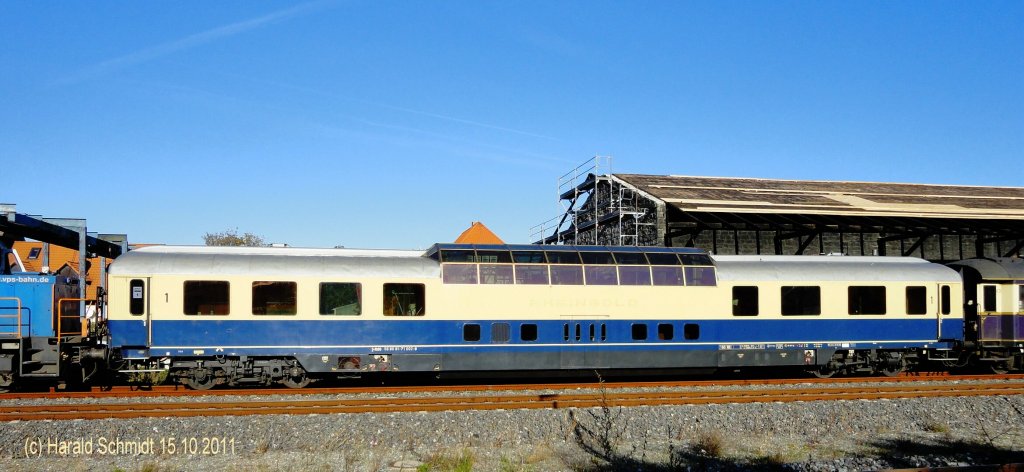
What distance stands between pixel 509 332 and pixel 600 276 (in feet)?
8.75

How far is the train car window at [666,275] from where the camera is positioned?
20.2 m

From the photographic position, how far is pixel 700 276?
20406mm

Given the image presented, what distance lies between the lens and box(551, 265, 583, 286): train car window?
1962 cm

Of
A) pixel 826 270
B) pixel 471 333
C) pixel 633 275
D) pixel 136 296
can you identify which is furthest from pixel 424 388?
pixel 826 270

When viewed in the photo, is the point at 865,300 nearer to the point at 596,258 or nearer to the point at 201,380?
the point at 596,258

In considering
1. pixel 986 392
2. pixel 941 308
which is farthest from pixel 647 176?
pixel 986 392

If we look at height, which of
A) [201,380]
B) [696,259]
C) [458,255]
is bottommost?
[201,380]

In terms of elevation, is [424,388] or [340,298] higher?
[340,298]

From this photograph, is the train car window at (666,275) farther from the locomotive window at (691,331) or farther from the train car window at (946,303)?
the train car window at (946,303)

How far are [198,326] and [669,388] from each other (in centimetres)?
1111

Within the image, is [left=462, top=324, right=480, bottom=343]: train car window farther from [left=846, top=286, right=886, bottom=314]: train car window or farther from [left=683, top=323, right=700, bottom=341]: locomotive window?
[left=846, top=286, right=886, bottom=314]: train car window

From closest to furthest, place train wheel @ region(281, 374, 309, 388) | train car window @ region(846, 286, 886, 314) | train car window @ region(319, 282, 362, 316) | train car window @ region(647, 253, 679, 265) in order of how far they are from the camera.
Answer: train car window @ region(319, 282, 362, 316) → train wheel @ region(281, 374, 309, 388) → train car window @ region(647, 253, 679, 265) → train car window @ region(846, 286, 886, 314)

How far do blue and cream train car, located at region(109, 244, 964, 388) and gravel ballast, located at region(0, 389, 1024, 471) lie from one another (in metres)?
3.76

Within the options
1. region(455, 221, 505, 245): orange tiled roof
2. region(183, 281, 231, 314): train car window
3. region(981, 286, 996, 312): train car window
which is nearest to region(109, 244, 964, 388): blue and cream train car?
region(183, 281, 231, 314): train car window
